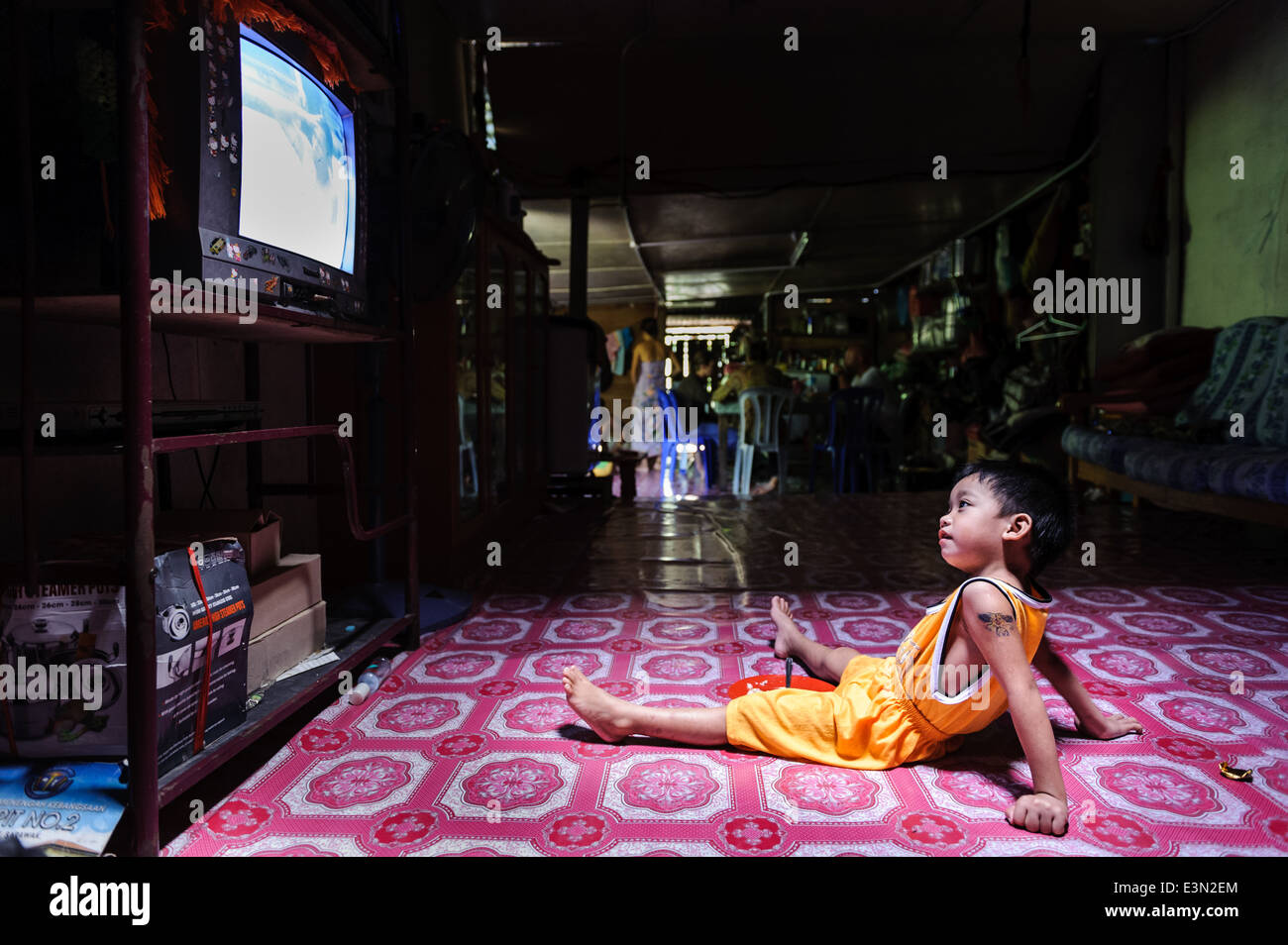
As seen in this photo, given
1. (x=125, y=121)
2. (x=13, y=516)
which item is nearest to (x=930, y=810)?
(x=125, y=121)

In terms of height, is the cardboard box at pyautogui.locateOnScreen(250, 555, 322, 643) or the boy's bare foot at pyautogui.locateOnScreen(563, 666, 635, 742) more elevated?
the cardboard box at pyautogui.locateOnScreen(250, 555, 322, 643)

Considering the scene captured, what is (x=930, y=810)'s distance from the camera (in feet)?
→ 4.05

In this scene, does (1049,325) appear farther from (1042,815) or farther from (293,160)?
(293,160)

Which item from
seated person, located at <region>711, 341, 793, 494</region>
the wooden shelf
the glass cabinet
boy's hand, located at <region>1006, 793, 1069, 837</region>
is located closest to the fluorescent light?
seated person, located at <region>711, 341, 793, 494</region>

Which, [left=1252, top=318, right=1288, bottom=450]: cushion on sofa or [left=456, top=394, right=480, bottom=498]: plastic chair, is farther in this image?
[left=1252, top=318, right=1288, bottom=450]: cushion on sofa

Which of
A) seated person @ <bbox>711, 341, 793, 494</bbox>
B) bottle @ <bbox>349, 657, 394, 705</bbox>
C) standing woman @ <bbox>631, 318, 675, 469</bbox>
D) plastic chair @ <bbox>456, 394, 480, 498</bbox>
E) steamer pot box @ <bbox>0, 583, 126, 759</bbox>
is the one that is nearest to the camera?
steamer pot box @ <bbox>0, 583, 126, 759</bbox>

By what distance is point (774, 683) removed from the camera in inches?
70.7

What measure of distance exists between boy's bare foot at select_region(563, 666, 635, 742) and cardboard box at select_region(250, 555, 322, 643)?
623 mm

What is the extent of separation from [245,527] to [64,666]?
51cm

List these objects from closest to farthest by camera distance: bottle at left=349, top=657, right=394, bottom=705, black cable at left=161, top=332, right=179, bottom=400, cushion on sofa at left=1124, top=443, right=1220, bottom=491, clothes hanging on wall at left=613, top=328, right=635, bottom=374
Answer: bottle at left=349, top=657, right=394, bottom=705
black cable at left=161, top=332, right=179, bottom=400
cushion on sofa at left=1124, top=443, right=1220, bottom=491
clothes hanging on wall at left=613, top=328, right=635, bottom=374

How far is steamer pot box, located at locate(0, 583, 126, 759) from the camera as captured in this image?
44.1 inches

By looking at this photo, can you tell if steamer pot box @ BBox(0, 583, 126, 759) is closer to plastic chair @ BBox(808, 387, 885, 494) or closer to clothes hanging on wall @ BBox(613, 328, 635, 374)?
plastic chair @ BBox(808, 387, 885, 494)

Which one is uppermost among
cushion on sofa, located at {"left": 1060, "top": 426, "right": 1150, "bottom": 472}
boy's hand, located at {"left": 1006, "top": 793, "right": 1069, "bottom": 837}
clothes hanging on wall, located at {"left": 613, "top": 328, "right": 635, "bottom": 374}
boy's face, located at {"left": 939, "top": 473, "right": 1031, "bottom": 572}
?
clothes hanging on wall, located at {"left": 613, "top": 328, "right": 635, "bottom": 374}
